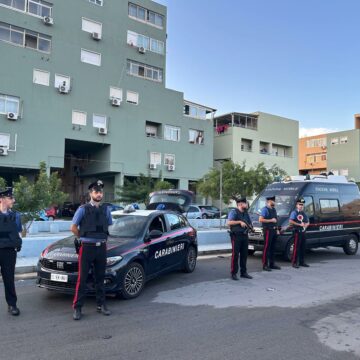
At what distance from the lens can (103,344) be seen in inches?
177

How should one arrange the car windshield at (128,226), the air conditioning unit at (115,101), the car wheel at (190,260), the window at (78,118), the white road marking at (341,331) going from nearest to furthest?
the white road marking at (341,331), the car windshield at (128,226), the car wheel at (190,260), the window at (78,118), the air conditioning unit at (115,101)

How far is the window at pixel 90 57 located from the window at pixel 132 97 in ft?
11.5

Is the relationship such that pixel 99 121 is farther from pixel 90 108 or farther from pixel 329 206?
pixel 329 206

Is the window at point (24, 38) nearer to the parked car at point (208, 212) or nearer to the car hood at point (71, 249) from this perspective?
the parked car at point (208, 212)

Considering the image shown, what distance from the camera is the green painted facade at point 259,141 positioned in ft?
140

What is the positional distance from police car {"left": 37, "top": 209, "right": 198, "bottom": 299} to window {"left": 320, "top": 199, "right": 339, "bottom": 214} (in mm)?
5307

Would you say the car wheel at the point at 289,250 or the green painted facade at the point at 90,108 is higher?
the green painted facade at the point at 90,108

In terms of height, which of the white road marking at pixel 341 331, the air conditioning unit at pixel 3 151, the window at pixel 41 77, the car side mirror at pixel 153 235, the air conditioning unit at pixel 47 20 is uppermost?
A: the air conditioning unit at pixel 47 20

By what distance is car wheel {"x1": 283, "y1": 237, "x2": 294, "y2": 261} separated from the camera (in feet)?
35.6

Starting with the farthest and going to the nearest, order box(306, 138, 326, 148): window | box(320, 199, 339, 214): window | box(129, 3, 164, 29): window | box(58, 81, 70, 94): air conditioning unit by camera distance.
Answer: box(306, 138, 326, 148): window
box(129, 3, 164, 29): window
box(58, 81, 70, 94): air conditioning unit
box(320, 199, 339, 214): window

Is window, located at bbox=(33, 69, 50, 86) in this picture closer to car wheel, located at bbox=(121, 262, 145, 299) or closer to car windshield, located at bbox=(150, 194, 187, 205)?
car windshield, located at bbox=(150, 194, 187, 205)

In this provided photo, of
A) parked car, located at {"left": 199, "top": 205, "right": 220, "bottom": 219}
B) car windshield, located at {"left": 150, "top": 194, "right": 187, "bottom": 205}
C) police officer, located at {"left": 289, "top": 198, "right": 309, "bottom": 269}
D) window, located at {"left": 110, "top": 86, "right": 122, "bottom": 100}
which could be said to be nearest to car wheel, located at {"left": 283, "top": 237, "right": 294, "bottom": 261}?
police officer, located at {"left": 289, "top": 198, "right": 309, "bottom": 269}

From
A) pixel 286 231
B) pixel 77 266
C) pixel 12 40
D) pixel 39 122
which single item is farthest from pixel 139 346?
pixel 12 40

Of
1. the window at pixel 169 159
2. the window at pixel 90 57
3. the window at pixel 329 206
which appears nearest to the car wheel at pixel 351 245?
the window at pixel 329 206
